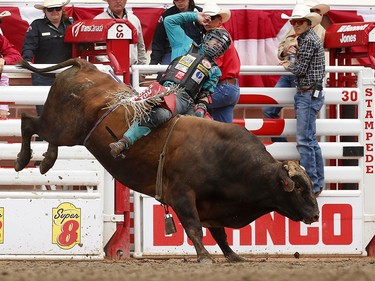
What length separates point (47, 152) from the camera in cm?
855

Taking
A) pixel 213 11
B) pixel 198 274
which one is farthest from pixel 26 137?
pixel 198 274

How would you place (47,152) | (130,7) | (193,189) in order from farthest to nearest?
(130,7), (47,152), (193,189)

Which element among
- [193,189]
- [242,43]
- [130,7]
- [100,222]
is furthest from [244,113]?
[193,189]

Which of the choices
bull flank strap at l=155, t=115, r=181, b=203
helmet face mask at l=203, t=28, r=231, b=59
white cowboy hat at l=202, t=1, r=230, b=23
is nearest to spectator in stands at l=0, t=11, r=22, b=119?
white cowboy hat at l=202, t=1, r=230, b=23

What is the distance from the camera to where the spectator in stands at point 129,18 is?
995 cm

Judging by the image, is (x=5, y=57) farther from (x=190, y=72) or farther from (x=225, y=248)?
(x=225, y=248)

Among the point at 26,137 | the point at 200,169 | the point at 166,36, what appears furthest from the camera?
the point at 166,36

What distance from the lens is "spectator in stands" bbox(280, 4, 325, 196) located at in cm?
922

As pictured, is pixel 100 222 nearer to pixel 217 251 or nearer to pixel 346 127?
pixel 217 251

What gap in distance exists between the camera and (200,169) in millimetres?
7859

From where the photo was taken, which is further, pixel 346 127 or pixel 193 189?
pixel 346 127

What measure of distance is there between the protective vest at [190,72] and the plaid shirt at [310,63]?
45.6 inches

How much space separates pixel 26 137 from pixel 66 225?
88 cm

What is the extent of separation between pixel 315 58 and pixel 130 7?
7.57 ft
